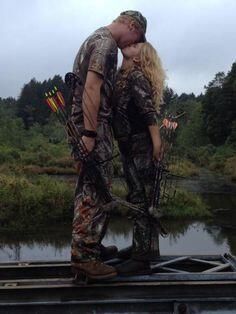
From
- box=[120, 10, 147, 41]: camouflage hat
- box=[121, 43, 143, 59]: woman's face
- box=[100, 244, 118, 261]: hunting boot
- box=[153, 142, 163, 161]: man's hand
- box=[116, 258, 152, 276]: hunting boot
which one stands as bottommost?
box=[116, 258, 152, 276]: hunting boot

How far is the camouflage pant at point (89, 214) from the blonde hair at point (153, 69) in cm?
63

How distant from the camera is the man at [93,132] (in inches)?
165

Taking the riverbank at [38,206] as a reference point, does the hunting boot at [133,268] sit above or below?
below

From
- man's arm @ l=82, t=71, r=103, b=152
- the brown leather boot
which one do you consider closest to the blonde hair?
man's arm @ l=82, t=71, r=103, b=152

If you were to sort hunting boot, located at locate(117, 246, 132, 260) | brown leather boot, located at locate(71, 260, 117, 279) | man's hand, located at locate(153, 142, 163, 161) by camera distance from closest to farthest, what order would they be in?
1. brown leather boot, located at locate(71, 260, 117, 279)
2. man's hand, located at locate(153, 142, 163, 161)
3. hunting boot, located at locate(117, 246, 132, 260)

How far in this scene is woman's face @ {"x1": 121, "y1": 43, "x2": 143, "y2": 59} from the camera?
467cm

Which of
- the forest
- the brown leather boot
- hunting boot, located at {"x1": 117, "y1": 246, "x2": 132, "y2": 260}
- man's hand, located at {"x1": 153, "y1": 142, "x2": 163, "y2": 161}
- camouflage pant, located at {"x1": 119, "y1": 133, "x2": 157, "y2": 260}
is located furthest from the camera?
the forest

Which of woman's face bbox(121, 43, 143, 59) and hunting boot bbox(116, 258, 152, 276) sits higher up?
woman's face bbox(121, 43, 143, 59)

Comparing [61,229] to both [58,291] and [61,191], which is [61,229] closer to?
[61,191]

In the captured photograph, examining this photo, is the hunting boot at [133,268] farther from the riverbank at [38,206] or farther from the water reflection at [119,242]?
the riverbank at [38,206]

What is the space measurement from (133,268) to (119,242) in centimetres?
731

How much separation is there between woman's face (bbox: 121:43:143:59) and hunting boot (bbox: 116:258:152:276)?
166 cm

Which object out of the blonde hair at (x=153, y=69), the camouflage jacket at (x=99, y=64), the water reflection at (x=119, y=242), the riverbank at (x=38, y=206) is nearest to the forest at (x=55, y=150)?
the riverbank at (x=38, y=206)

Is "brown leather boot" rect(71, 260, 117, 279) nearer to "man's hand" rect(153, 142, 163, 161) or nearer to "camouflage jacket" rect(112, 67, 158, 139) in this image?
"man's hand" rect(153, 142, 163, 161)
